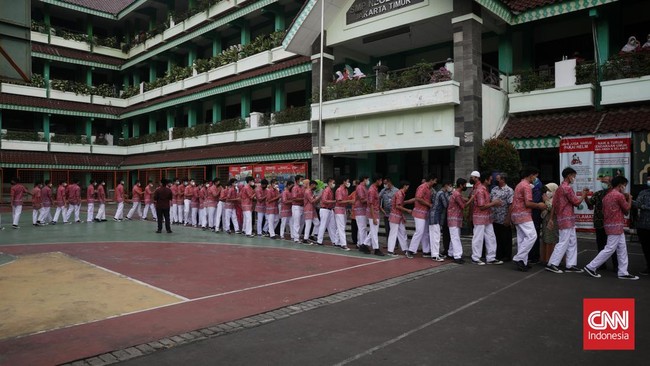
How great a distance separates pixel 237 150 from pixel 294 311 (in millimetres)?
18345

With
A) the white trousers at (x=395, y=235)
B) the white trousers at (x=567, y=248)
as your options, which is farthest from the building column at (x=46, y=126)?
the white trousers at (x=567, y=248)

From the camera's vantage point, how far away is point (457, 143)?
14.0 m

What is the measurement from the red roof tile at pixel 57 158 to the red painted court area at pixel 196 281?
22.0m

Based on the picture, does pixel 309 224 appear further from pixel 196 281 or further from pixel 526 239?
pixel 526 239

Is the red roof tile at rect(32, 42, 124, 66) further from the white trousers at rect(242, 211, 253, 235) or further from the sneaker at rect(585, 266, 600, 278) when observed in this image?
the sneaker at rect(585, 266, 600, 278)

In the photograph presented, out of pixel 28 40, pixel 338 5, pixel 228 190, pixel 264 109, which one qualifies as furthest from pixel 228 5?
pixel 28 40

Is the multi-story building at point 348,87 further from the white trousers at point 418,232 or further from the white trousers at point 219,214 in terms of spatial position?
the white trousers at point 418,232

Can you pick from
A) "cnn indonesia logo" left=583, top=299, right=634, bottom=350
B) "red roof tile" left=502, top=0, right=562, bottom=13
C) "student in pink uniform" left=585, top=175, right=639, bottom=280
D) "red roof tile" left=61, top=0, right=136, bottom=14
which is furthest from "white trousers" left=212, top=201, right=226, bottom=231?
"red roof tile" left=61, top=0, right=136, bottom=14

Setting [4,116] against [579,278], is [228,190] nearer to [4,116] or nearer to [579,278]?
[579,278]

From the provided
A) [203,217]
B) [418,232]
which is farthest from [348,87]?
[418,232]

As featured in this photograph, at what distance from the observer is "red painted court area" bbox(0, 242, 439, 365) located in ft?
15.4

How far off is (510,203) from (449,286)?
3.08m

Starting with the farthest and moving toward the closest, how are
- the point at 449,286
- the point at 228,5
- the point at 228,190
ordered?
1. the point at 228,5
2. the point at 228,190
3. the point at 449,286

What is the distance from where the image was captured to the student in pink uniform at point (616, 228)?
7.66 metres
